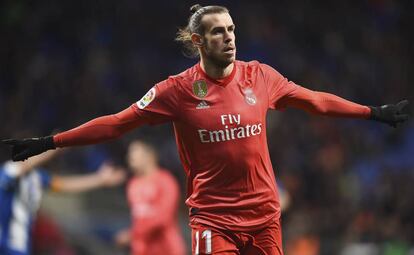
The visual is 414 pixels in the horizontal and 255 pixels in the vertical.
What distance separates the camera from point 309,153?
12719mm

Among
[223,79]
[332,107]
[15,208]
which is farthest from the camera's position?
[15,208]

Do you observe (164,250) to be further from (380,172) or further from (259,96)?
(380,172)

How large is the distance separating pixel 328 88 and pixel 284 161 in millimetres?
1764

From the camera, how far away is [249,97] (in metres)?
5.15

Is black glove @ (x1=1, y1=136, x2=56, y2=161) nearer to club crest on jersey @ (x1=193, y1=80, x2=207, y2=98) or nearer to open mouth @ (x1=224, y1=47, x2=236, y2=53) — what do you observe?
club crest on jersey @ (x1=193, y1=80, x2=207, y2=98)

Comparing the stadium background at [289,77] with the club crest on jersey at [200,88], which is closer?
the club crest on jersey at [200,88]

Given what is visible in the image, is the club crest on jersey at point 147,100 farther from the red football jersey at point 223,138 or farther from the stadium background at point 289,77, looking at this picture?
the stadium background at point 289,77

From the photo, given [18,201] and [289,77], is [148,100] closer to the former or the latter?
[18,201]

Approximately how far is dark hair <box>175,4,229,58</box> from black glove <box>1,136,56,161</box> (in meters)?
1.07

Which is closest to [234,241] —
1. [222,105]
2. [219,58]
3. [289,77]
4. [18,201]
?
[222,105]

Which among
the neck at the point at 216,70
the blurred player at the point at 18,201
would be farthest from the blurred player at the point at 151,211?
the neck at the point at 216,70

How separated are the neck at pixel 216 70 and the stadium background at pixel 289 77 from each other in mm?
5814

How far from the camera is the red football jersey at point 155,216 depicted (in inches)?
343

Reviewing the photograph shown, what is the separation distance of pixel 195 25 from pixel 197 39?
0.09m
